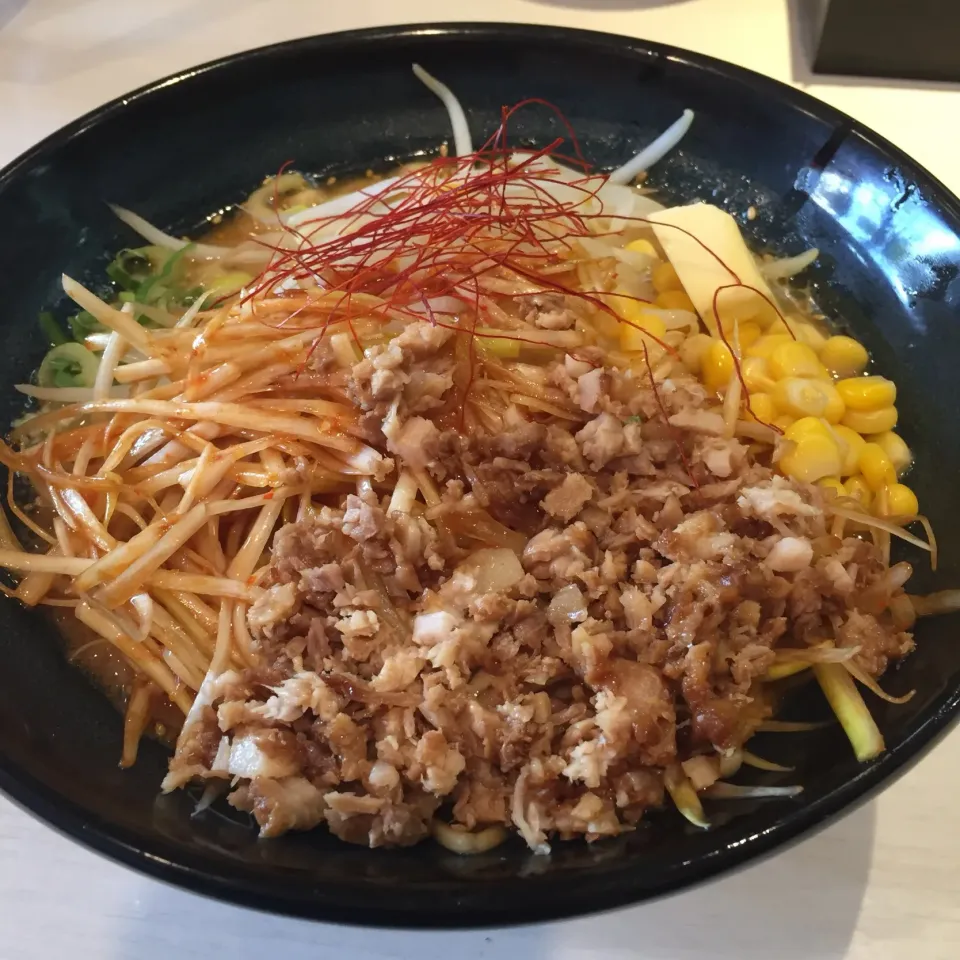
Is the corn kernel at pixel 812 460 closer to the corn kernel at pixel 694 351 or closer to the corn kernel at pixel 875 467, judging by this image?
the corn kernel at pixel 875 467

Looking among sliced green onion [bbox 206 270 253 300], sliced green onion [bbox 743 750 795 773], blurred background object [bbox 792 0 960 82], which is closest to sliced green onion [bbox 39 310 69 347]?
sliced green onion [bbox 206 270 253 300]

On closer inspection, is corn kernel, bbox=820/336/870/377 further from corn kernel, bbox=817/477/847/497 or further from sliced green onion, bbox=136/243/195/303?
sliced green onion, bbox=136/243/195/303

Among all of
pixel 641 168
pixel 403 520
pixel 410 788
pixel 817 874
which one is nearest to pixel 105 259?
pixel 403 520

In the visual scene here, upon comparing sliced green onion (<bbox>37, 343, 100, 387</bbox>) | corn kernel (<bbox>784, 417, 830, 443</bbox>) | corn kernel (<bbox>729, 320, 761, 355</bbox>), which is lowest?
corn kernel (<bbox>784, 417, 830, 443</bbox>)

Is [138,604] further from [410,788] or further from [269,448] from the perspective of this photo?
[410,788]

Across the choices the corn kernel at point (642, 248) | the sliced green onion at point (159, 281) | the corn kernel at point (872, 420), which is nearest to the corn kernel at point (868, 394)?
the corn kernel at point (872, 420)

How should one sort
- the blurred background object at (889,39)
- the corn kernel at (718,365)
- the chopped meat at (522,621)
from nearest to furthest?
the chopped meat at (522,621), the corn kernel at (718,365), the blurred background object at (889,39)
